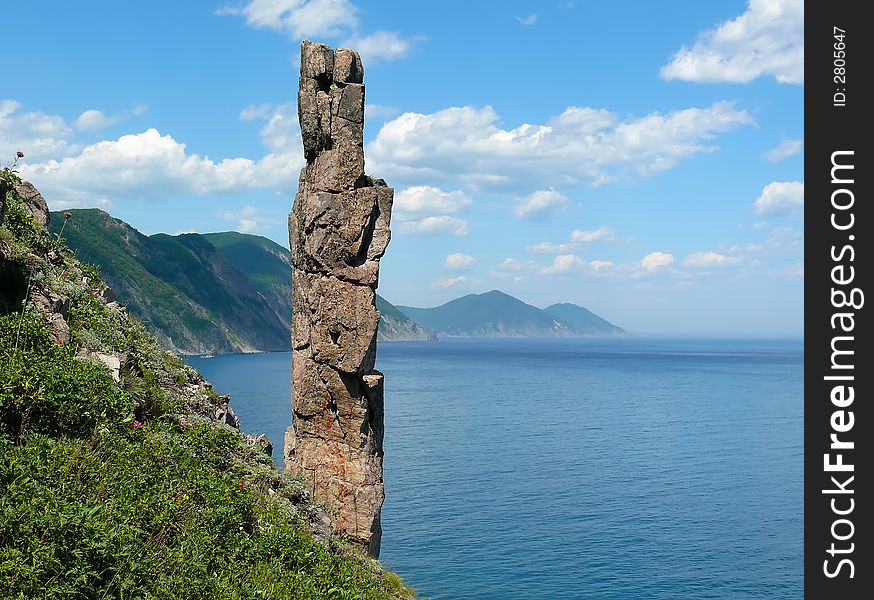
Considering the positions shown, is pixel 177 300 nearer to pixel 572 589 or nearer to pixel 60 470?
pixel 572 589

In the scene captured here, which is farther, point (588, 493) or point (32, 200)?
point (588, 493)

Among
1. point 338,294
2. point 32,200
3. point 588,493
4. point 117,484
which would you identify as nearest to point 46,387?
point 117,484

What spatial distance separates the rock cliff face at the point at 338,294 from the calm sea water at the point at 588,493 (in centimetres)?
1983

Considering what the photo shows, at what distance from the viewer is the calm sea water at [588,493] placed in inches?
1596

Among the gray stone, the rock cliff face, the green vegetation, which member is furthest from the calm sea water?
the gray stone

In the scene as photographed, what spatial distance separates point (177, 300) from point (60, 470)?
201510 millimetres

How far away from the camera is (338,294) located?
19844mm

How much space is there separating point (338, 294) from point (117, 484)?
1009cm

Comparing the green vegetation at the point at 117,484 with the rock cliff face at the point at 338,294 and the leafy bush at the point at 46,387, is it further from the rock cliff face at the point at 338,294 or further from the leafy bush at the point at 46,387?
the rock cliff face at the point at 338,294

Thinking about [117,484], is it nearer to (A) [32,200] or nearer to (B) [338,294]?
(B) [338,294]

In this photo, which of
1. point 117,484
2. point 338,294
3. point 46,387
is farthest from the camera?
point 338,294

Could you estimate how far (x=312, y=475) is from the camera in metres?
20.5

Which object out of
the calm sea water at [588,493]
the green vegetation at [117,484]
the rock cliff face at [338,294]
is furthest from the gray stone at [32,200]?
the calm sea water at [588,493]

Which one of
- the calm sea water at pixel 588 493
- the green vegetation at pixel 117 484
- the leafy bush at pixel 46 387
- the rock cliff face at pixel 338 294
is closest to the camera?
the green vegetation at pixel 117 484
